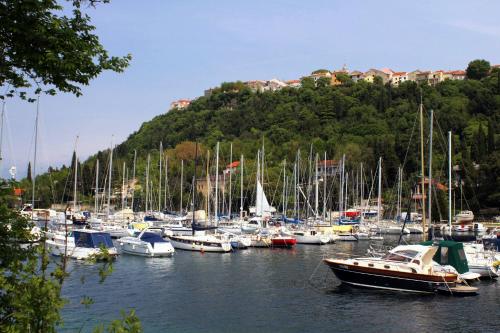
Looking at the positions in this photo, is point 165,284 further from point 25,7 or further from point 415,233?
point 415,233

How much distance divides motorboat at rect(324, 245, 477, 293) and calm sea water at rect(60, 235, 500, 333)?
0.62 meters

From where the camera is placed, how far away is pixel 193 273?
41094mm

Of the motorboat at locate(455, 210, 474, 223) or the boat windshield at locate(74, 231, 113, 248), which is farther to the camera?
the motorboat at locate(455, 210, 474, 223)

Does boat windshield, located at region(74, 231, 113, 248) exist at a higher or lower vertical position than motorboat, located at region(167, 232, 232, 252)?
higher

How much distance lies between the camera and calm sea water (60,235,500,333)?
25.5 meters

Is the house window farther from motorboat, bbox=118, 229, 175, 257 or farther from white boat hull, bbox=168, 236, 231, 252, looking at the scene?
motorboat, bbox=118, 229, 175, 257

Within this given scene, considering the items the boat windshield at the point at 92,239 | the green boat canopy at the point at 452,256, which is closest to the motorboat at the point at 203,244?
the boat windshield at the point at 92,239

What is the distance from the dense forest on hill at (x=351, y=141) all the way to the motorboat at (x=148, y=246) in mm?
46211

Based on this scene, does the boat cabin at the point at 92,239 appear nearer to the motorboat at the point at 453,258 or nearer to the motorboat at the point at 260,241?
the motorboat at the point at 260,241

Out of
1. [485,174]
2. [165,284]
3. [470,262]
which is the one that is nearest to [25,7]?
[165,284]

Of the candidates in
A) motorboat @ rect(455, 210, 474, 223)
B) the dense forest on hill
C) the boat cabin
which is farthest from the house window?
the dense forest on hill

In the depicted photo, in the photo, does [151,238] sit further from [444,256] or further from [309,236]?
[444,256]

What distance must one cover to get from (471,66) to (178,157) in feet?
365

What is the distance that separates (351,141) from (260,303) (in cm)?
12820
